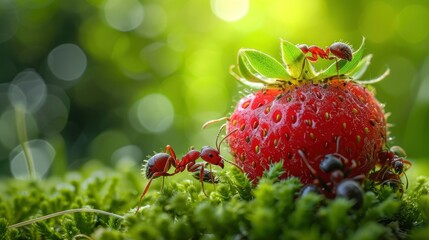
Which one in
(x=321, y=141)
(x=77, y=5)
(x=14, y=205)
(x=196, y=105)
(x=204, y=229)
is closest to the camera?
(x=204, y=229)

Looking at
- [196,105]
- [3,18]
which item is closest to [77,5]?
[3,18]

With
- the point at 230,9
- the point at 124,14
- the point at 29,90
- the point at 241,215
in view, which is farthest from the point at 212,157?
the point at 29,90

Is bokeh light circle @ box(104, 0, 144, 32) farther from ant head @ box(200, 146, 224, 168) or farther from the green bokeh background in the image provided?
ant head @ box(200, 146, 224, 168)

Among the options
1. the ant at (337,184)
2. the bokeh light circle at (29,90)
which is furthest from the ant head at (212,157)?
the bokeh light circle at (29,90)

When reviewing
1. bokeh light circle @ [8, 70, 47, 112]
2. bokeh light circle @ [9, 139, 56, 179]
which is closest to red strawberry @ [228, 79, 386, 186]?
bokeh light circle @ [9, 139, 56, 179]

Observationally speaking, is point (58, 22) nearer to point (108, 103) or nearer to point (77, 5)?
point (77, 5)

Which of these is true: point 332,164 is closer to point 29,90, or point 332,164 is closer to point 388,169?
point 388,169
